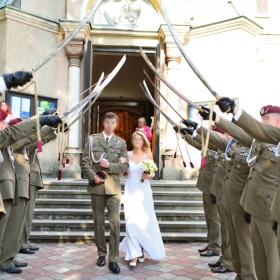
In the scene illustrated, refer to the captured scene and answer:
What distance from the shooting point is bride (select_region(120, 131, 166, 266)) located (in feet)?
15.0

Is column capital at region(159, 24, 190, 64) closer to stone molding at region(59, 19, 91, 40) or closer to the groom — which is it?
stone molding at region(59, 19, 91, 40)

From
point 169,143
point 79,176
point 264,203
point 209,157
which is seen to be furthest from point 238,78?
point 264,203

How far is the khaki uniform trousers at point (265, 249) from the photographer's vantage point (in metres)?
2.95

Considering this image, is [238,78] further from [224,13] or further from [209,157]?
[209,157]

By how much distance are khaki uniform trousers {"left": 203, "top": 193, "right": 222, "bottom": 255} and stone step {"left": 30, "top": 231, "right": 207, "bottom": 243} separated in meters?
0.69

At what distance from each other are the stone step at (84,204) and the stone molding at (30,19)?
14.2 ft

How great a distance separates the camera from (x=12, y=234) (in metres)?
4.37

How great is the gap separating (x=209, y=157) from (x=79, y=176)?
13.1ft

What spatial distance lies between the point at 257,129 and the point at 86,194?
15.7 feet

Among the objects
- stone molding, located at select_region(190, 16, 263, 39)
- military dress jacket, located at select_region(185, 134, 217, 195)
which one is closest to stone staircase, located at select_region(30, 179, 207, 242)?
military dress jacket, located at select_region(185, 134, 217, 195)

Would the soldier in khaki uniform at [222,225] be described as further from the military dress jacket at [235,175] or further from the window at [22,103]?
the window at [22,103]

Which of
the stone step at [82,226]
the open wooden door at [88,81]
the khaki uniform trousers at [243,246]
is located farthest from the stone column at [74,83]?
the khaki uniform trousers at [243,246]

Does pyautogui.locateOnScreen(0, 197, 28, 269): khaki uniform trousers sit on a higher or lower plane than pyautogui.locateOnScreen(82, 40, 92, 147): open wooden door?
lower

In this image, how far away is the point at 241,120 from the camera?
8.43 ft
